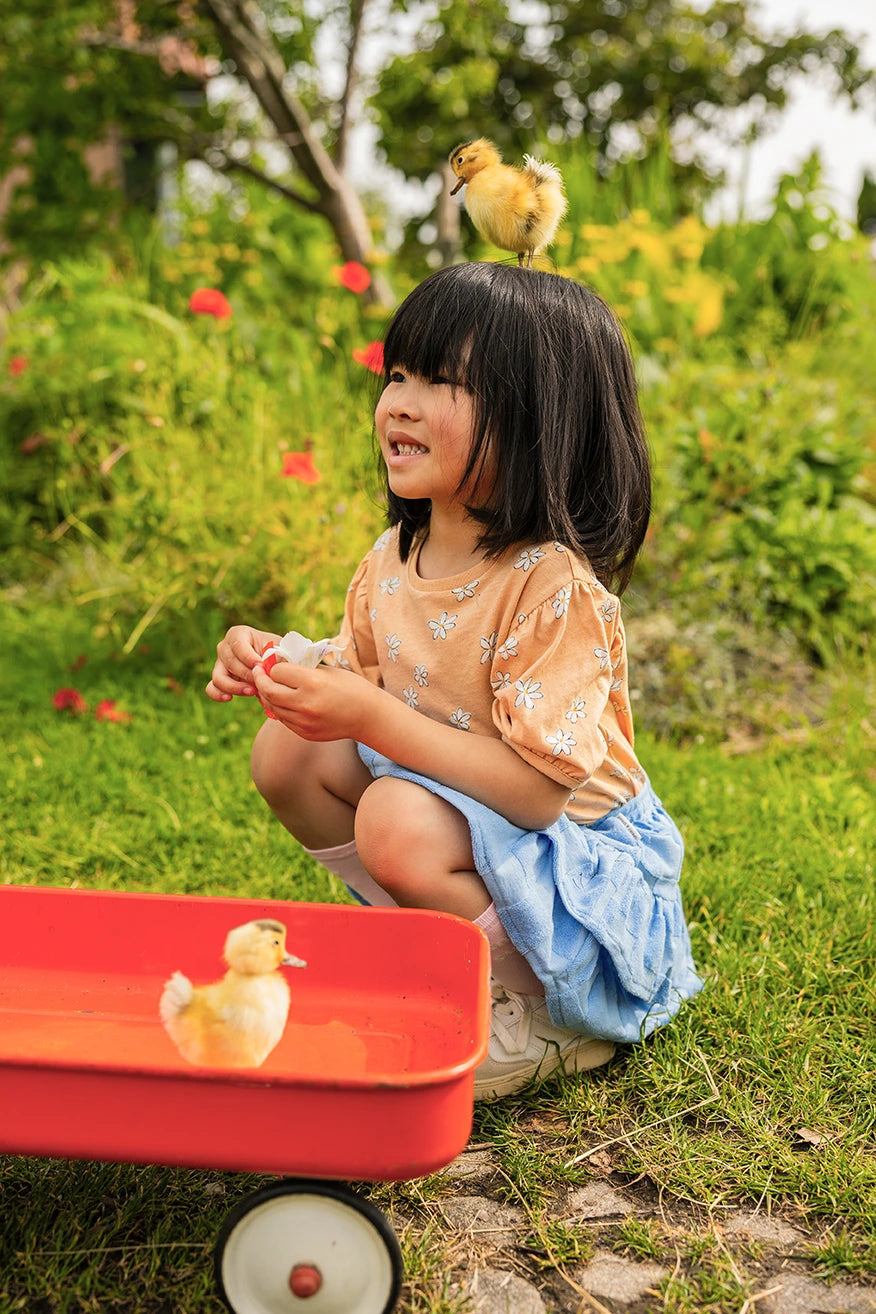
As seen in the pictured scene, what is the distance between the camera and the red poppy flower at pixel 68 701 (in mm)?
2809

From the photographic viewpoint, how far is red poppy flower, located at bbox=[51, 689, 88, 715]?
2809mm

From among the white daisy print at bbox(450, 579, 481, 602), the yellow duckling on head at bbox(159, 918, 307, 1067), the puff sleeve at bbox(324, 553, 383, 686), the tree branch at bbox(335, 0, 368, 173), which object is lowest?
the yellow duckling on head at bbox(159, 918, 307, 1067)

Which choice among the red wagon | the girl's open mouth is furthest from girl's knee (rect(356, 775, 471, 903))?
the girl's open mouth

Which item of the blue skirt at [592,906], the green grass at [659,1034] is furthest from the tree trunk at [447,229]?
the blue skirt at [592,906]

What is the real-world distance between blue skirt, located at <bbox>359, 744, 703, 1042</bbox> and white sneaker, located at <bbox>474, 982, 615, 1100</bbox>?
5 cm

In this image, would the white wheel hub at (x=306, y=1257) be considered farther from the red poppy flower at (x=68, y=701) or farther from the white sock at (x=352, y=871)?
the red poppy flower at (x=68, y=701)

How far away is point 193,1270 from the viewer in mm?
1300

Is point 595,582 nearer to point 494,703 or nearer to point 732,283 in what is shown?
point 494,703

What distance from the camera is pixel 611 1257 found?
1361 millimetres

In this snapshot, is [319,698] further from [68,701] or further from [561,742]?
[68,701]

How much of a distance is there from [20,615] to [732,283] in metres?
2.79

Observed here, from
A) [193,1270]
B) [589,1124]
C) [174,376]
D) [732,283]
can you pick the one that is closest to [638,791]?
[589,1124]

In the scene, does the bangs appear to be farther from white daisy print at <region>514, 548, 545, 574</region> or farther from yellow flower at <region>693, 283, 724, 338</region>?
yellow flower at <region>693, 283, 724, 338</region>

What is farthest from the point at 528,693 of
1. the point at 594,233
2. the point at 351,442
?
the point at 594,233
